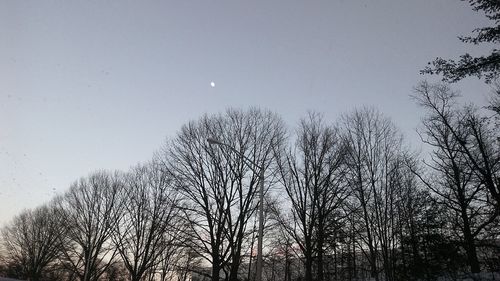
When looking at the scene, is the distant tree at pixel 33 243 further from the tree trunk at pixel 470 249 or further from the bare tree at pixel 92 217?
the tree trunk at pixel 470 249

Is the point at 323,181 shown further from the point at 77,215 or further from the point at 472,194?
the point at 77,215

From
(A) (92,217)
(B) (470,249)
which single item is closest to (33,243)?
(A) (92,217)

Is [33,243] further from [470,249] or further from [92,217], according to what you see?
[470,249]

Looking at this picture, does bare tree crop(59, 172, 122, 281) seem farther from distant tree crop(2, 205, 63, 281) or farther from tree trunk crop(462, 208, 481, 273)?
tree trunk crop(462, 208, 481, 273)

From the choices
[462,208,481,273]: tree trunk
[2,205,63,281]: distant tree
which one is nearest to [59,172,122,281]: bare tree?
[2,205,63,281]: distant tree

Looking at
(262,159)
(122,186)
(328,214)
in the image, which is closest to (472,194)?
(328,214)

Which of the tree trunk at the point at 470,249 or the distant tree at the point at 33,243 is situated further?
the distant tree at the point at 33,243

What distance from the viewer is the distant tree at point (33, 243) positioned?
143 ft

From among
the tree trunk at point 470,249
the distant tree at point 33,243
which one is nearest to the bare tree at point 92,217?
the distant tree at point 33,243

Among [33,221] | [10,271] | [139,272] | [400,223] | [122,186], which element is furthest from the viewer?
[10,271]

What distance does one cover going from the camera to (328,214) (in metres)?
23.6

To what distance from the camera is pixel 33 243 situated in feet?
156

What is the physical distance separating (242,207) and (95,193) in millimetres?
20365

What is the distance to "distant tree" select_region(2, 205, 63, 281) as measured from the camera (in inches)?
1711
